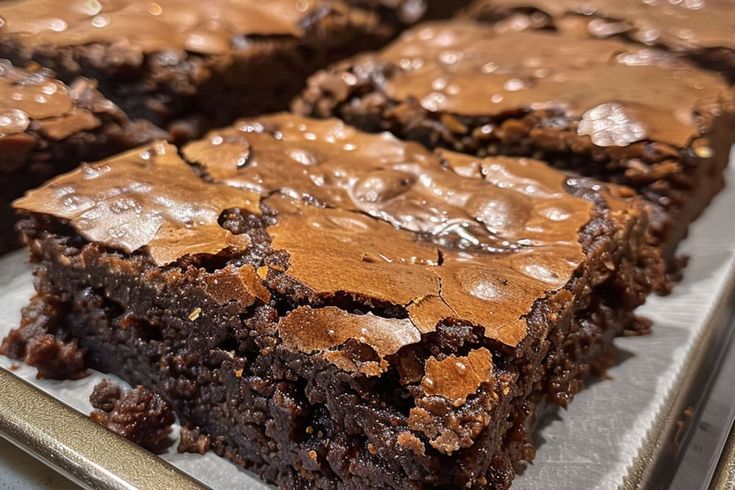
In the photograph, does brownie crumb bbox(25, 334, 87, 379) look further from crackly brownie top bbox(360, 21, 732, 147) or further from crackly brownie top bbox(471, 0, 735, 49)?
crackly brownie top bbox(471, 0, 735, 49)

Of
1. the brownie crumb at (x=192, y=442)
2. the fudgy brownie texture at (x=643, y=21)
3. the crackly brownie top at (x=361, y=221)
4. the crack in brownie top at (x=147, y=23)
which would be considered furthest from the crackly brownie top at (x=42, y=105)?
the fudgy brownie texture at (x=643, y=21)

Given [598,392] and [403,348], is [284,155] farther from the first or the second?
[598,392]

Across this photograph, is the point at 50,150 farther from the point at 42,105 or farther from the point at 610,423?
the point at 610,423

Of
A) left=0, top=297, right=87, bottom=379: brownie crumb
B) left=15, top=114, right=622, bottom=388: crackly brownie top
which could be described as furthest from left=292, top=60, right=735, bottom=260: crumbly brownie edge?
left=0, top=297, right=87, bottom=379: brownie crumb

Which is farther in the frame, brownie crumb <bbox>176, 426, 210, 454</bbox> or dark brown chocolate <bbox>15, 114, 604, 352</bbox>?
brownie crumb <bbox>176, 426, 210, 454</bbox>

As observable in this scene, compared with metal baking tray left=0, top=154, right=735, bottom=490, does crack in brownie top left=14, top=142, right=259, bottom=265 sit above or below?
above

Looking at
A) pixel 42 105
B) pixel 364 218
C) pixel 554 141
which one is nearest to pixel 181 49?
pixel 42 105

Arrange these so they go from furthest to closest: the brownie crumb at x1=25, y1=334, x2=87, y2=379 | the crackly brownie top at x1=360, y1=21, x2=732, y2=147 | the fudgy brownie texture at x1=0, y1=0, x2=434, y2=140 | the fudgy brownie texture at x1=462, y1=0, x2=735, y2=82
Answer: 1. the fudgy brownie texture at x1=462, y1=0, x2=735, y2=82
2. the fudgy brownie texture at x1=0, y1=0, x2=434, y2=140
3. the crackly brownie top at x1=360, y1=21, x2=732, y2=147
4. the brownie crumb at x1=25, y1=334, x2=87, y2=379
